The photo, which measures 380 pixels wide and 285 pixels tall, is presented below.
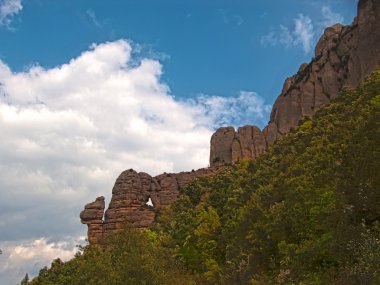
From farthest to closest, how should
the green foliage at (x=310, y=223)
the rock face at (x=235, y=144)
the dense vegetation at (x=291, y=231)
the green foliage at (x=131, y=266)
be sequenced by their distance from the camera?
the rock face at (x=235, y=144), the green foliage at (x=131, y=266), the dense vegetation at (x=291, y=231), the green foliage at (x=310, y=223)

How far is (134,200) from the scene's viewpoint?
107 meters

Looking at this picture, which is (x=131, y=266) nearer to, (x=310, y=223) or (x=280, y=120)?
(x=310, y=223)

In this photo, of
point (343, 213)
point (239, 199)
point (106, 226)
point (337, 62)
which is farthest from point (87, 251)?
point (337, 62)

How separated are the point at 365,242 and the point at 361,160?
6778 mm

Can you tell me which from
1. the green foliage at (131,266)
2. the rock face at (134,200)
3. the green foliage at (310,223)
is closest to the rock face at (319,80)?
the rock face at (134,200)

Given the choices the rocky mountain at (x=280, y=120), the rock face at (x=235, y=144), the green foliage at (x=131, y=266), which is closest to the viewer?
the green foliage at (x=131, y=266)

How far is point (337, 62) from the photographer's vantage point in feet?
343

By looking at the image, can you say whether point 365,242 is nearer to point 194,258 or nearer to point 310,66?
point 194,258

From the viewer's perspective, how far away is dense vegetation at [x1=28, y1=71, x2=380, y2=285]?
79.2ft

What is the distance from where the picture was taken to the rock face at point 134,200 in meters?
102

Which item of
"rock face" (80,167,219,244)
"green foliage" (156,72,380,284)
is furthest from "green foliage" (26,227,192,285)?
"rock face" (80,167,219,244)

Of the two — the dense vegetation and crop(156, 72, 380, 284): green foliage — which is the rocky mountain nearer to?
the dense vegetation

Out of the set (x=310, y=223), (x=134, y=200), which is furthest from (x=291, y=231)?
(x=134, y=200)

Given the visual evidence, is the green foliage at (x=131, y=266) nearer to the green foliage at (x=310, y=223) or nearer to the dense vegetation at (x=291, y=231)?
the dense vegetation at (x=291, y=231)
